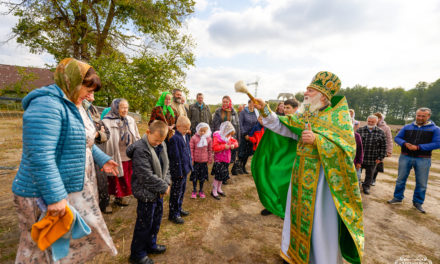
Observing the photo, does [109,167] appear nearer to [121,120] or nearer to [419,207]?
[121,120]

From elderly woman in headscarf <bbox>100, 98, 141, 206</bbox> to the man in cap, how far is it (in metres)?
2.53

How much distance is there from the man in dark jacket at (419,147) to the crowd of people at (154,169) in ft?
0.08

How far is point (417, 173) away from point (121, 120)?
6.77 m

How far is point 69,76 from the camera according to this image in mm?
1405

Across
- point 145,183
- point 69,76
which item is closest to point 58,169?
point 69,76

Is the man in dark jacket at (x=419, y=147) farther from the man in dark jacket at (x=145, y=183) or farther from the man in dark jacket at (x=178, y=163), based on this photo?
the man in dark jacket at (x=145, y=183)

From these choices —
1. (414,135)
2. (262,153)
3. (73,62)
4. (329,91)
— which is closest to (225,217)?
(262,153)

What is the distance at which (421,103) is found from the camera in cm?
5262

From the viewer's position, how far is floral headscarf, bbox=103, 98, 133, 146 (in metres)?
3.45

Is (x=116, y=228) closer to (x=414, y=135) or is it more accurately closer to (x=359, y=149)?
(x=359, y=149)

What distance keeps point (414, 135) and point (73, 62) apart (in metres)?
6.65

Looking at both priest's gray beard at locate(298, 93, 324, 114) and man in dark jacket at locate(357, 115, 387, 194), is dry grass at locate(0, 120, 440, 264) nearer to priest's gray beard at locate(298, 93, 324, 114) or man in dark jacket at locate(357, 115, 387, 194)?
man in dark jacket at locate(357, 115, 387, 194)

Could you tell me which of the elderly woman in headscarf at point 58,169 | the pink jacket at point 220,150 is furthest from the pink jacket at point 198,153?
the elderly woman in headscarf at point 58,169

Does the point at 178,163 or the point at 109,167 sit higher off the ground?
the point at 109,167
